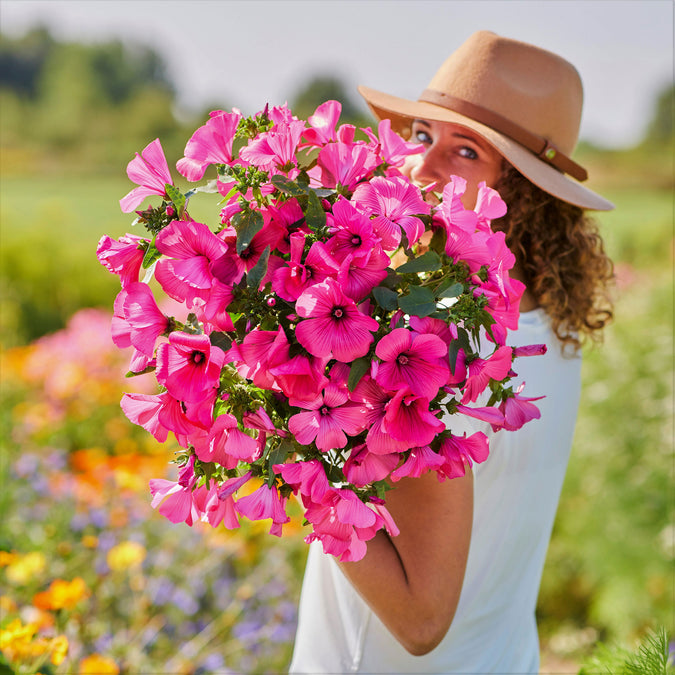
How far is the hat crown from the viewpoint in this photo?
1391mm

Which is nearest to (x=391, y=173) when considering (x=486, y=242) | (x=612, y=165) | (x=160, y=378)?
(x=486, y=242)

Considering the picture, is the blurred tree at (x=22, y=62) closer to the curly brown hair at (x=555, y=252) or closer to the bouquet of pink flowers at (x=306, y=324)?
the curly brown hair at (x=555, y=252)

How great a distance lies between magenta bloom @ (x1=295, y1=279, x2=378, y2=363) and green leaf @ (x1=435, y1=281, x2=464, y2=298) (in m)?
0.09

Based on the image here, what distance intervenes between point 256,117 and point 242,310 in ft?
0.89

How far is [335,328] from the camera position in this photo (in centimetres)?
70

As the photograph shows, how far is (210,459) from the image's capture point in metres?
0.76

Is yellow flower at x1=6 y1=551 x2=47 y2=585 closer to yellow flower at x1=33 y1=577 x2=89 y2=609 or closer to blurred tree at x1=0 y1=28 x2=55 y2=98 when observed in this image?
yellow flower at x1=33 y1=577 x2=89 y2=609

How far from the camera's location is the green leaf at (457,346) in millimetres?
727

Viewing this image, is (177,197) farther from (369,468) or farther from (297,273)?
(369,468)

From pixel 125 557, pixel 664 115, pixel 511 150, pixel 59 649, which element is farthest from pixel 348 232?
pixel 664 115

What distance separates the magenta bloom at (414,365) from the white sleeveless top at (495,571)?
0.55 metres

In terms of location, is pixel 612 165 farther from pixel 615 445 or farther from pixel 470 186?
pixel 470 186

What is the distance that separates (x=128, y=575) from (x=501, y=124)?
2.07m

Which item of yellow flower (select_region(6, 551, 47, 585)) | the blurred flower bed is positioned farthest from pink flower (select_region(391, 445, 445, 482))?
yellow flower (select_region(6, 551, 47, 585))
